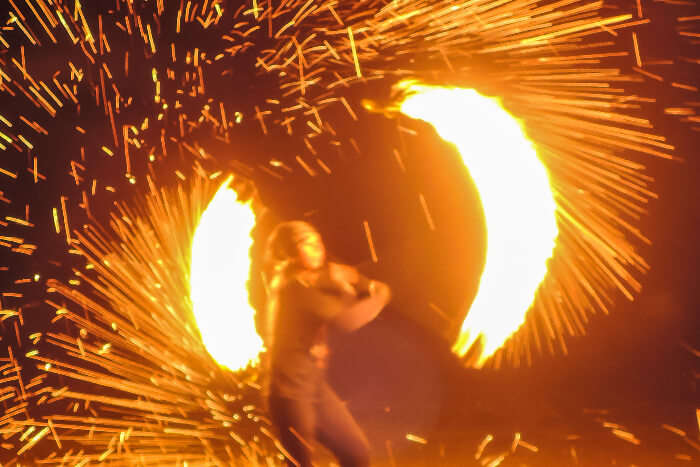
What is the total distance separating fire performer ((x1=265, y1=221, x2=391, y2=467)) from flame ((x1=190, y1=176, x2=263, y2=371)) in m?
0.91

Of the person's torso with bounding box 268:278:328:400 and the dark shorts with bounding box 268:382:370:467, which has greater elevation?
the person's torso with bounding box 268:278:328:400

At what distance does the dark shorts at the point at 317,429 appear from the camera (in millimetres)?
3430

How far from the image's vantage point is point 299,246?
3.50 meters

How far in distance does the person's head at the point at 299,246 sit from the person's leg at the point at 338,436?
0.48 metres

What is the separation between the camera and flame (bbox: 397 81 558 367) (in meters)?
4.12

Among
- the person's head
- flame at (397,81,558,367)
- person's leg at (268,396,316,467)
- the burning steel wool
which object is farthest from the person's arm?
flame at (397,81,558,367)

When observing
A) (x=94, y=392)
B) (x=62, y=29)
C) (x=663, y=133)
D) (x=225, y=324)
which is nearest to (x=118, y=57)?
(x=62, y=29)

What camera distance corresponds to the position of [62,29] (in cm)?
802

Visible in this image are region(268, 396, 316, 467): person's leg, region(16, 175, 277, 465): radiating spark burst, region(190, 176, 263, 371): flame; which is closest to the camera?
region(268, 396, 316, 467): person's leg

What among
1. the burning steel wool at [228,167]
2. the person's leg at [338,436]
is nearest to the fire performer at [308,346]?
the person's leg at [338,436]

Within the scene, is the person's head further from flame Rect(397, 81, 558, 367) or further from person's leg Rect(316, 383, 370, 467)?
flame Rect(397, 81, 558, 367)

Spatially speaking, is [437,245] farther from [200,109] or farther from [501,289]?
[501,289]

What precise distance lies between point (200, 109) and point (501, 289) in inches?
165

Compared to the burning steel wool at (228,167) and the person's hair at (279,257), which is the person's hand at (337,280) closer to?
the person's hair at (279,257)
